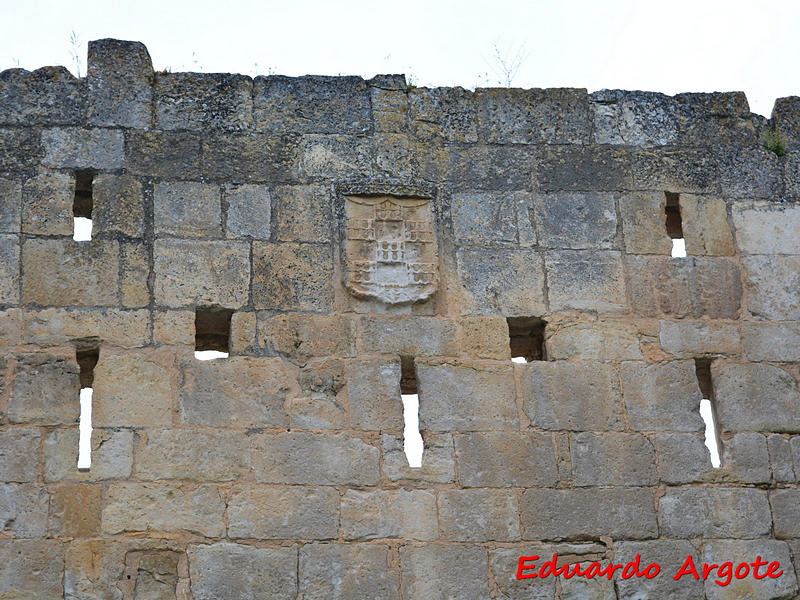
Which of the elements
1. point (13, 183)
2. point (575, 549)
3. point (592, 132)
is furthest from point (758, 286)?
point (13, 183)

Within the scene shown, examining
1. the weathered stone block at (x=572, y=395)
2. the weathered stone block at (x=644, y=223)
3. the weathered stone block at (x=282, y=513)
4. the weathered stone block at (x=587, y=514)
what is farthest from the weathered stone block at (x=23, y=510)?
the weathered stone block at (x=644, y=223)

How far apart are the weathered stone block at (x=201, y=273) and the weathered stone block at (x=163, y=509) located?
0.98m

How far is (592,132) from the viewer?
7.70 metres

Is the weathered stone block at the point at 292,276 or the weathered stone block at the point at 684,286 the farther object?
the weathered stone block at the point at 684,286

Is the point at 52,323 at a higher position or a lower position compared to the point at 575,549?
higher

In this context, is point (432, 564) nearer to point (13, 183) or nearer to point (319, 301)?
point (319, 301)

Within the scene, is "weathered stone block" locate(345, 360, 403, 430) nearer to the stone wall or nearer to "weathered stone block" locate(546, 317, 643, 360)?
the stone wall

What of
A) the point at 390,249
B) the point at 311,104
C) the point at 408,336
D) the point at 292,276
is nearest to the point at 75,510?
the point at 292,276

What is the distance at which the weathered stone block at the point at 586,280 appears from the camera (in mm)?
7219

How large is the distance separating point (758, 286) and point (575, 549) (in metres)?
1.86

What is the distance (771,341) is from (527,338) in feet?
4.25

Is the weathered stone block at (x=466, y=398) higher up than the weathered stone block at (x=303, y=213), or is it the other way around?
the weathered stone block at (x=303, y=213)

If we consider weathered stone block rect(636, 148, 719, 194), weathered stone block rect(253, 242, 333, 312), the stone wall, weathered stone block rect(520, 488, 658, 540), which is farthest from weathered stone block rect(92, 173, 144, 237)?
weathered stone block rect(636, 148, 719, 194)

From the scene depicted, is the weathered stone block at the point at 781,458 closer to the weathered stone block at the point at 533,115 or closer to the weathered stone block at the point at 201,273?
the weathered stone block at the point at 533,115
